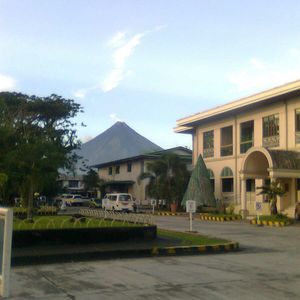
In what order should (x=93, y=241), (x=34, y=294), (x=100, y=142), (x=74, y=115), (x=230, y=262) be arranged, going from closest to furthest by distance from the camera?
(x=34, y=294), (x=230, y=262), (x=93, y=241), (x=74, y=115), (x=100, y=142)

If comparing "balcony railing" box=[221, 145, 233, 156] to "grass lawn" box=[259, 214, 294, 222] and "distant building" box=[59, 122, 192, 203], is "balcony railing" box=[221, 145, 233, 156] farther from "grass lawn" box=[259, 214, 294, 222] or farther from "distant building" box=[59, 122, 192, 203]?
"distant building" box=[59, 122, 192, 203]

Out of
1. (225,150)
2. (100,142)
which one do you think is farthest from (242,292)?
(100,142)

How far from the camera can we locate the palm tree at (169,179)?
42.7 m

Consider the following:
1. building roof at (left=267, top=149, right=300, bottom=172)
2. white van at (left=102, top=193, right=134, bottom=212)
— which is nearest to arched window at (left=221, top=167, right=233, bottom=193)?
building roof at (left=267, top=149, right=300, bottom=172)

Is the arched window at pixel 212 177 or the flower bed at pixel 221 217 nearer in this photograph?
the flower bed at pixel 221 217

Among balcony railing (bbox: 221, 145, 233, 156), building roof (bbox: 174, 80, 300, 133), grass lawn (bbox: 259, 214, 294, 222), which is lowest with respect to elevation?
grass lawn (bbox: 259, 214, 294, 222)

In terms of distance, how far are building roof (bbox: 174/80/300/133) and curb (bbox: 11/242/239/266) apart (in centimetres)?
1733

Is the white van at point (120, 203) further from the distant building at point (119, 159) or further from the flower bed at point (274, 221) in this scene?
the flower bed at point (274, 221)

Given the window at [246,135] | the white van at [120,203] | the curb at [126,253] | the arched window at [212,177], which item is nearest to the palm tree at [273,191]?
the window at [246,135]

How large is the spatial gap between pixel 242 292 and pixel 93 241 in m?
6.64

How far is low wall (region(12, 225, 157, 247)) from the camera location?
13099 mm

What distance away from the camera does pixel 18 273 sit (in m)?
10.3

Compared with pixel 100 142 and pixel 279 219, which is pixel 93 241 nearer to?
pixel 279 219

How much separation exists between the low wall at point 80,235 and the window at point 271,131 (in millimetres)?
19136
